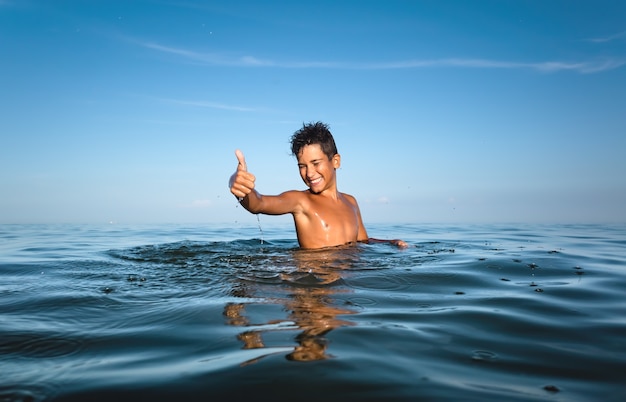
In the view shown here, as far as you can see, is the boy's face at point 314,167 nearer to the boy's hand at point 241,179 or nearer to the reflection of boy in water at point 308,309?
the reflection of boy in water at point 308,309

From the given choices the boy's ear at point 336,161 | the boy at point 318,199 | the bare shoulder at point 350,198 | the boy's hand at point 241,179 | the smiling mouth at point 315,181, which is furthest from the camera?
the bare shoulder at point 350,198

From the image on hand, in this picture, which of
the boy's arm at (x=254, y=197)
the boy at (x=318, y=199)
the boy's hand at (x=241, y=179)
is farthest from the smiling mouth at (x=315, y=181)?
the boy's hand at (x=241, y=179)

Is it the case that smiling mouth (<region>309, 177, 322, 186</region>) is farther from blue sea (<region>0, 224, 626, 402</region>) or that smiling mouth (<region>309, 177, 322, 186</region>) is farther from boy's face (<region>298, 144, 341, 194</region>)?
blue sea (<region>0, 224, 626, 402</region>)

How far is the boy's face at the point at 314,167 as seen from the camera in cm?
601

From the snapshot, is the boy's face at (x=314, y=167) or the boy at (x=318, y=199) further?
the boy's face at (x=314, y=167)

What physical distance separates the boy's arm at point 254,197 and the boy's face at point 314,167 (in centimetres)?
43

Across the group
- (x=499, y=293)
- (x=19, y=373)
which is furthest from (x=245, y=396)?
(x=499, y=293)

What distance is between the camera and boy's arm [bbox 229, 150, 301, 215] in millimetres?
3676

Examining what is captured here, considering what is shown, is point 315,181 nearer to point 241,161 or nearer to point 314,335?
point 241,161

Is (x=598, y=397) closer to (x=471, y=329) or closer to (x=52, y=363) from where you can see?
(x=471, y=329)

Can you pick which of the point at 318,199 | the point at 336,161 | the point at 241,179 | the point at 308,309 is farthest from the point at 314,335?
the point at 336,161

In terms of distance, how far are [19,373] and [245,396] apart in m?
0.98

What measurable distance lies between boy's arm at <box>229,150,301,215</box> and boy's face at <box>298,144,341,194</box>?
1.42 feet

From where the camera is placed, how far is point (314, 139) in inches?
242
